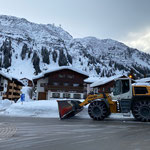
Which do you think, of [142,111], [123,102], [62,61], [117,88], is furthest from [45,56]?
[142,111]

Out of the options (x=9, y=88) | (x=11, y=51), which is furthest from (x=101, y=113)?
(x=11, y=51)

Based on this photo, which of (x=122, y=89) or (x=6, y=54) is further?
(x=6, y=54)

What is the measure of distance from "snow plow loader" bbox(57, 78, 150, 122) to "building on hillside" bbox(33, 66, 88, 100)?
97.3 ft

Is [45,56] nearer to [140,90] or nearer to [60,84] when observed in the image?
[60,84]

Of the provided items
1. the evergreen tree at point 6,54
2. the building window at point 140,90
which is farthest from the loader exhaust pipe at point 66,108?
the evergreen tree at point 6,54

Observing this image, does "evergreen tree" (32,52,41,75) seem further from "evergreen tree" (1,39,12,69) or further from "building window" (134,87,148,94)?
"building window" (134,87,148,94)

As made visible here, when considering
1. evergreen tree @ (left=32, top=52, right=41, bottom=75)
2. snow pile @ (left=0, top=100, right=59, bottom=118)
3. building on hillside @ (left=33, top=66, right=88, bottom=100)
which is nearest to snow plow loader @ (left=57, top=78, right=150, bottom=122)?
snow pile @ (left=0, top=100, right=59, bottom=118)

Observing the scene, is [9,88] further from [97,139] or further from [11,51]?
[11,51]

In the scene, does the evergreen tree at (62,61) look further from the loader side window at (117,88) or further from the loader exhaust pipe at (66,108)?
the loader side window at (117,88)

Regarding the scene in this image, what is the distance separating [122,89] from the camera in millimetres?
9961

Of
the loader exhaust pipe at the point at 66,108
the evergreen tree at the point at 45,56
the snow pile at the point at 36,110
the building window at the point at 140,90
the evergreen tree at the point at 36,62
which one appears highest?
the evergreen tree at the point at 45,56

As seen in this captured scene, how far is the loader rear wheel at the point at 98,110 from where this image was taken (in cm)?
965

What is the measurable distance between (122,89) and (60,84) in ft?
104

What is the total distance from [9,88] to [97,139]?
5840 cm
